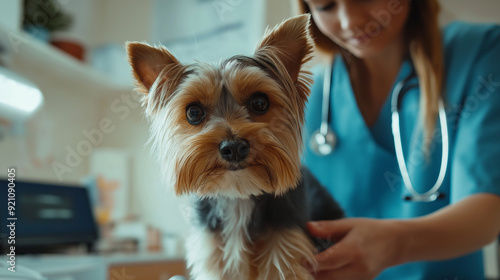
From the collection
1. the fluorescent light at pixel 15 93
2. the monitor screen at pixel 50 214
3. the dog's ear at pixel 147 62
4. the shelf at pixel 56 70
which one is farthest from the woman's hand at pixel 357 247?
the shelf at pixel 56 70

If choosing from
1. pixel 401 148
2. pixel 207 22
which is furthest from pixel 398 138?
pixel 207 22

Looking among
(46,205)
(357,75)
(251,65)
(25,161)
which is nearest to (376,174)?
(357,75)

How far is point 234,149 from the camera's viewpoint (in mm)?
640

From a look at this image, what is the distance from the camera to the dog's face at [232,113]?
0.64 meters

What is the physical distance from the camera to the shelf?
6.93 ft

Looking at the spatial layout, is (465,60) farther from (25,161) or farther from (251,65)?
(25,161)

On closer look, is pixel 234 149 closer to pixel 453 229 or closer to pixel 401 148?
pixel 401 148

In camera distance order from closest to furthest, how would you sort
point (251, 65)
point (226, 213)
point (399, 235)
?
point (251, 65)
point (226, 213)
point (399, 235)

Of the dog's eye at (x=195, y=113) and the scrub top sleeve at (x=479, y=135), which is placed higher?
the dog's eye at (x=195, y=113)

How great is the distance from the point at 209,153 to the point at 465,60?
0.84m

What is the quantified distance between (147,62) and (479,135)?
0.84 m

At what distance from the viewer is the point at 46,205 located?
1.81 metres

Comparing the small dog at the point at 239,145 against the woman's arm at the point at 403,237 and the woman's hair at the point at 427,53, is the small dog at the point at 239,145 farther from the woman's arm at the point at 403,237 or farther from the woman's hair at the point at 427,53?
the woman's hair at the point at 427,53

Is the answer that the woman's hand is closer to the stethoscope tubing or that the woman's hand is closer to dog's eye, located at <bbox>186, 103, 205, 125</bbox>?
the stethoscope tubing
